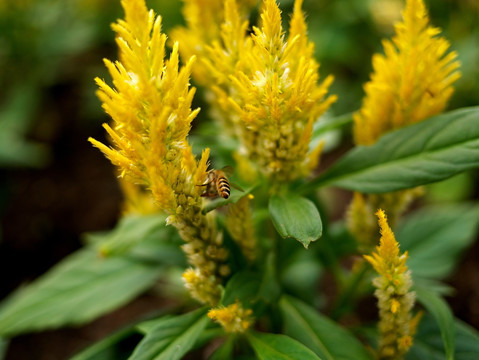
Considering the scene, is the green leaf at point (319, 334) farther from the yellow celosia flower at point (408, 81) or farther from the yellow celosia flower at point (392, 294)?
the yellow celosia flower at point (408, 81)

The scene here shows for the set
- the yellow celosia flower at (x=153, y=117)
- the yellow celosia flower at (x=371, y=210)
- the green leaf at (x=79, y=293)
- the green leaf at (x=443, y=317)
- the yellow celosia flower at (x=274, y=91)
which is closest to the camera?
the yellow celosia flower at (x=153, y=117)

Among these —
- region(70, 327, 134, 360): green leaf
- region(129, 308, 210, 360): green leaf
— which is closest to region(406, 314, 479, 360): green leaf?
region(129, 308, 210, 360): green leaf

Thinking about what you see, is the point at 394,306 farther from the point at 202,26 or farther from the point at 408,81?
the point at 202,26

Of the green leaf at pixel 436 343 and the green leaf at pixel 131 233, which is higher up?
the green leaf at pixel 131 233

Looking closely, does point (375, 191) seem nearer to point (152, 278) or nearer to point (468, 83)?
point (152, 278)

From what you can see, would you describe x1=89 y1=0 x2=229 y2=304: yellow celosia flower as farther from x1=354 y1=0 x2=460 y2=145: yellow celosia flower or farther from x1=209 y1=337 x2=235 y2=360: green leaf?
x1=354 y1=0 x2=460 y2=145: yellow celosia flower

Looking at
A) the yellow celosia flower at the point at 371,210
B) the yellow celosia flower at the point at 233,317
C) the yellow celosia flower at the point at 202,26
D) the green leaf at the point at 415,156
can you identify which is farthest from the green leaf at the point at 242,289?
the yellow celosia flower at the point at 202,26
